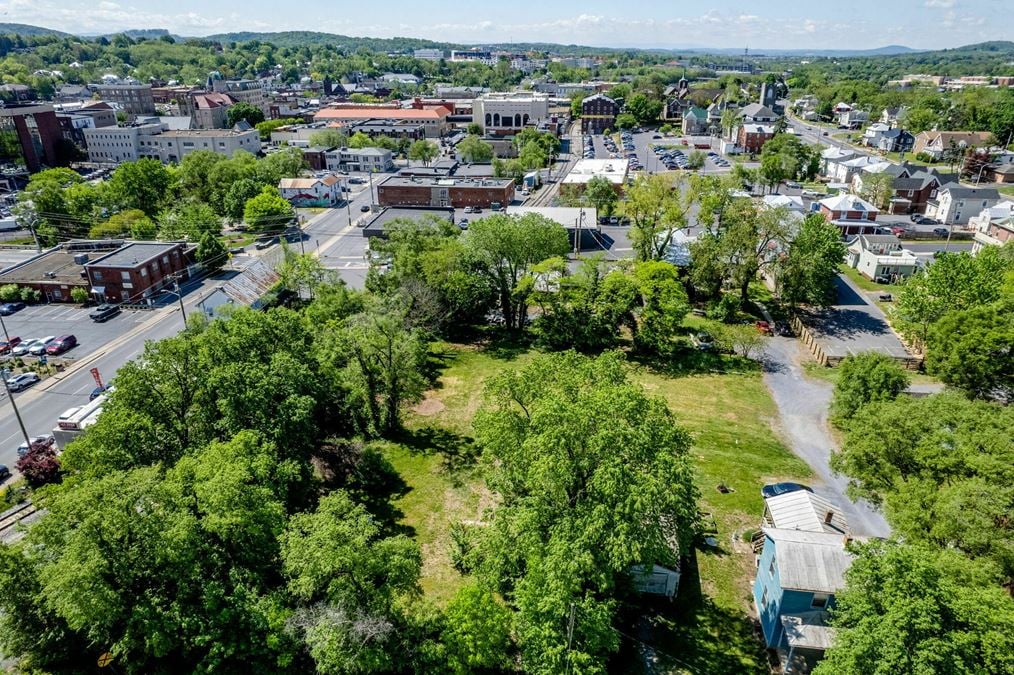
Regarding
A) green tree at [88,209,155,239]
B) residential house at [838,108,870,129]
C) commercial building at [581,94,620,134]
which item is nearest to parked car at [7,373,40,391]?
green tree at [88,209,155,239]

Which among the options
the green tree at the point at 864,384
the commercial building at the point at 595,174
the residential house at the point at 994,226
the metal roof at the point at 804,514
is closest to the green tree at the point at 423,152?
the commercial building at the point at 595,174

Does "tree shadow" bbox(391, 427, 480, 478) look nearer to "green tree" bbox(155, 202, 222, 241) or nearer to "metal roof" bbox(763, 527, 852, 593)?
"metal roof" bbox(763, 527, 852, 593)

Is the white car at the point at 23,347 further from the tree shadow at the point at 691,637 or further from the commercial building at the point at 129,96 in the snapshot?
the commercial building at the point at 129,96

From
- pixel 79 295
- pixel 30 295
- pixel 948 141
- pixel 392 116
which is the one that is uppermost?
pixel 392 116

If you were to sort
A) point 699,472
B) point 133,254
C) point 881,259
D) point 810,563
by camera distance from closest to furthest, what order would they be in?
point 810,563 → point 699,472 → point 133,254 → point 881,259

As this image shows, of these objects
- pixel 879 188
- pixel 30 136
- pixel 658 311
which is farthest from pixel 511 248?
pixel 30 136

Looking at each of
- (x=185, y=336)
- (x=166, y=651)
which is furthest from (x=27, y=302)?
(x=166, y=651)

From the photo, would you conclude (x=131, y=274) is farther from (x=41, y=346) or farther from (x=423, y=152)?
(x=423, y=152)
